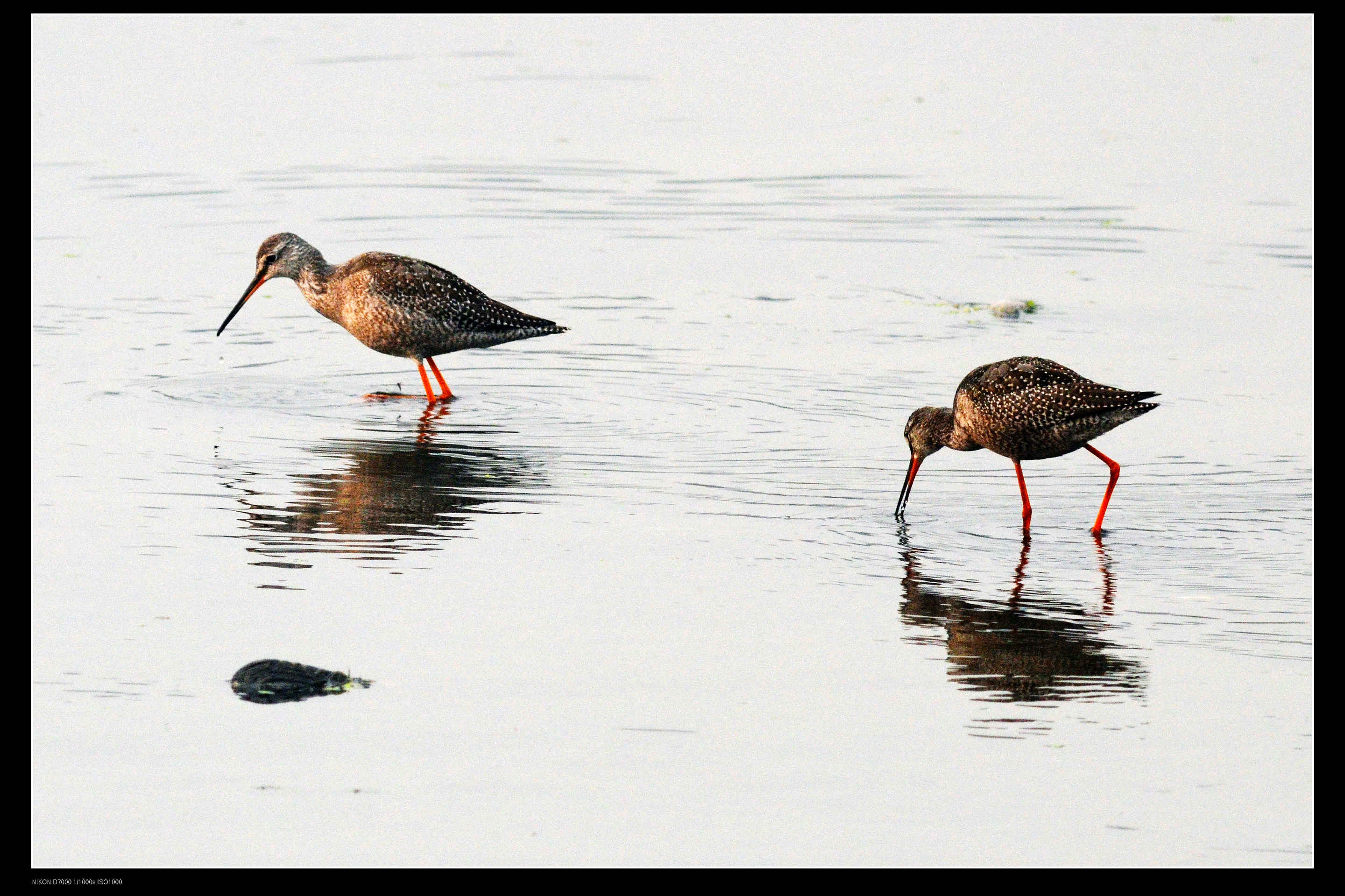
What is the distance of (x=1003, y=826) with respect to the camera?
6738 mm

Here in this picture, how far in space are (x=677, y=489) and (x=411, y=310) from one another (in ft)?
11.9

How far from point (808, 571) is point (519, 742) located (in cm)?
264

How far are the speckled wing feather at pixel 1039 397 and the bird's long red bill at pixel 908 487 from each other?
44cm

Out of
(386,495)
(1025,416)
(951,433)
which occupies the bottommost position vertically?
(386,495)

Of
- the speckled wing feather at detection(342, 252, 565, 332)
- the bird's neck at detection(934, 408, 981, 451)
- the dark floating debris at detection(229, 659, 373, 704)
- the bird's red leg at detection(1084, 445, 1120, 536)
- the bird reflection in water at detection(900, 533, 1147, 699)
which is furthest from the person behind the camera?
the speckled wing feather at detection(342, 252, 565, 332)

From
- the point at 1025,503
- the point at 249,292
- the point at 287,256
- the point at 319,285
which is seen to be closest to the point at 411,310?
the point at 319,285

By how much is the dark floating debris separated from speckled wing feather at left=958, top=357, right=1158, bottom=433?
171 inches

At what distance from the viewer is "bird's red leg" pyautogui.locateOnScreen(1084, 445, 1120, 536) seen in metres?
10.6

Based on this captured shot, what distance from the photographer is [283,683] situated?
781 cm

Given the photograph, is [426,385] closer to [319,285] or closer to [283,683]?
[319,285]

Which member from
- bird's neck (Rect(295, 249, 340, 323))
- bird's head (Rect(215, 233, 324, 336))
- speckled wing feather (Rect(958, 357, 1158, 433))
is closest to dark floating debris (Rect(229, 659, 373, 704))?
speckled wing feather (Rect(958, 357, 1158, 433))

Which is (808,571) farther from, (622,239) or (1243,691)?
(622,239)

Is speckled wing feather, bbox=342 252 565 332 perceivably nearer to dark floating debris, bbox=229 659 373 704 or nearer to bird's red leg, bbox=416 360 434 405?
bird's red leg, bbox=416 360 434 405
